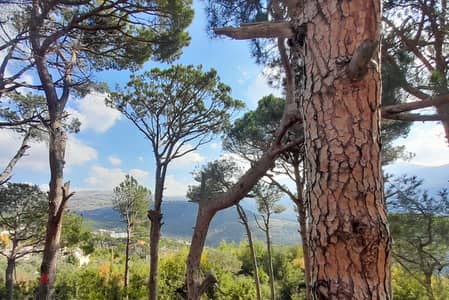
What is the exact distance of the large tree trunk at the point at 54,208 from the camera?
3.11 meters

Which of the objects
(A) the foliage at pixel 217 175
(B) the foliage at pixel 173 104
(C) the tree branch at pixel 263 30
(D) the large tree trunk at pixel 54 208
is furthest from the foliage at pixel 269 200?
(C) the tree branch at pixel 263 30

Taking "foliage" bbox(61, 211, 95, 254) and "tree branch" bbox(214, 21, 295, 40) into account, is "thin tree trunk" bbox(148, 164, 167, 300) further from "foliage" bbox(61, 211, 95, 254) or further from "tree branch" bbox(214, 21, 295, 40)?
"tree branch" bbox(214, 21, 295, 40)

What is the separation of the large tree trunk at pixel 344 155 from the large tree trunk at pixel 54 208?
9.85ft

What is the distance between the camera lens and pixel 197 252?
1916mm

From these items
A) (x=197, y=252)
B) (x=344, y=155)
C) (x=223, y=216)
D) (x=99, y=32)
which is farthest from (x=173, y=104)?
(x=223, y=216)

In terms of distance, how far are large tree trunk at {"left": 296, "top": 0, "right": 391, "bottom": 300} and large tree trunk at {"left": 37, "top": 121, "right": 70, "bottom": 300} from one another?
3003 millimetres

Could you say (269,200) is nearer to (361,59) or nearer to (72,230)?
(72,230)

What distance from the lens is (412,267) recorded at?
4.18 meters

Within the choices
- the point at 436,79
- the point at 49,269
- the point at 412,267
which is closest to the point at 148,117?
the point at 49,269

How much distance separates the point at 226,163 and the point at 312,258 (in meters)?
5.03

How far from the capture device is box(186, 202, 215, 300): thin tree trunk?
1.86 metres

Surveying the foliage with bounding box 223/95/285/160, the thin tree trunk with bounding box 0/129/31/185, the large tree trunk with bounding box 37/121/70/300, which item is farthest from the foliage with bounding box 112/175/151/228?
the large tree trunk with bounding box 37/121/70/300

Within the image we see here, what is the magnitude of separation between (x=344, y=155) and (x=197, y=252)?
1469 millimetres

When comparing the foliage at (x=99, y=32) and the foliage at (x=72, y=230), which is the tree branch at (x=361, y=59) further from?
the foliage at (x=72, y=230)
